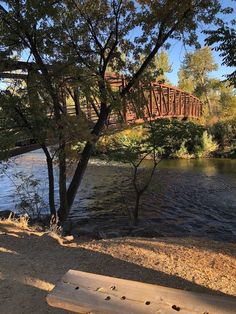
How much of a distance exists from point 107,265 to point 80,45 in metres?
7.45

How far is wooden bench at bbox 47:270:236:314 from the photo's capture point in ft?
11.1

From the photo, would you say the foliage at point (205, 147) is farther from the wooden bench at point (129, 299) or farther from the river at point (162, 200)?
the wooden bench at point (129, 299)

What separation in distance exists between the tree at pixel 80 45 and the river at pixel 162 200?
8.04 feet

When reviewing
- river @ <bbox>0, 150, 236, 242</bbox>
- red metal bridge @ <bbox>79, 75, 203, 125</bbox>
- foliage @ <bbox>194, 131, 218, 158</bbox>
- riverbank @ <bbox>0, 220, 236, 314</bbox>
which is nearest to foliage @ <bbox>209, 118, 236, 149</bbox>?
foliage @ <bbox>194, 131, 218, 158</bbox>

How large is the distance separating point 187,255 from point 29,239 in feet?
9.32

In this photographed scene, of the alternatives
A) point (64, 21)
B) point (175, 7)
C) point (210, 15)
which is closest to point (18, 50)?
point (64, 21)

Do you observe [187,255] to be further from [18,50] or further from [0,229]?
[18,50]

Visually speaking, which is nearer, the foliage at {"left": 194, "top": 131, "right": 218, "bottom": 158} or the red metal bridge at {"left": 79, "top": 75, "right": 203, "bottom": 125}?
the red metal bridge at {"left": 79, "top": 75, "right": 203, "bottom": 125}

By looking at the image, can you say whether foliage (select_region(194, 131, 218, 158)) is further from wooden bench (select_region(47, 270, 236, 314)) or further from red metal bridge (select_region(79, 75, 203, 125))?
wooden bench (select_region(47, 270, 236, 314))

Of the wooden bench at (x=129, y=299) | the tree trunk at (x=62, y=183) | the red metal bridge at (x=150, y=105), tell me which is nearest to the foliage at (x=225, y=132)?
the red metal bridge at (x=150, y=105)

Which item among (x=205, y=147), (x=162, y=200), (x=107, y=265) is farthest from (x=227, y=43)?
(x=205, y=147)

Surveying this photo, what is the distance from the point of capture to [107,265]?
5.99 m

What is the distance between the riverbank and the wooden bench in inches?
40.0

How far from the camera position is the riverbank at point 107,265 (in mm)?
5023
